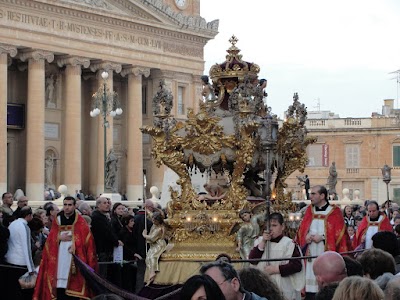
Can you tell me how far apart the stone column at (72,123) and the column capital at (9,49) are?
3759 millimetres

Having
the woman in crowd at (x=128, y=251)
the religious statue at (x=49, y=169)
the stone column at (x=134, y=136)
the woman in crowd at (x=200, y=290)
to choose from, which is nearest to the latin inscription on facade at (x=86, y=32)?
the stone column at (x=134, y=136)

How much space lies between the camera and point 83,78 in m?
52.2

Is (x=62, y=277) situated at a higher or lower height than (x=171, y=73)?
lower

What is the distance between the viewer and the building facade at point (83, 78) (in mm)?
45750

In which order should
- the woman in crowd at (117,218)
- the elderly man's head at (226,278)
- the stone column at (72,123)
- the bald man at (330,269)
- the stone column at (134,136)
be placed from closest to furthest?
the elderly man's head at (226,278) < the bald man at (330,269) < the woman in crowd at (117,218) < the stone column at (72,123) < the stone column at (134,136)

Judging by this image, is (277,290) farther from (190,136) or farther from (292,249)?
(190,136)

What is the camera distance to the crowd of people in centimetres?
633

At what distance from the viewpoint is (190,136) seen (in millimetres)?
13922

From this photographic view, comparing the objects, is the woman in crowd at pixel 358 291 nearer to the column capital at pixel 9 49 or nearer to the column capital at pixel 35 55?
the column capital at pixel 9 49

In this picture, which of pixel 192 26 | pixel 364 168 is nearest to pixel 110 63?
pixel 192 26

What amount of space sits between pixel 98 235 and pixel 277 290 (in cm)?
810

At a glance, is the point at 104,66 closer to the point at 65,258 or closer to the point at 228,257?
the point at 65,258

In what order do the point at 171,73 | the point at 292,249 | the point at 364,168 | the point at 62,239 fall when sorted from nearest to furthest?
Result: the point at 292,249
the point at 62,239
the point at 171,73
the point at 364,168

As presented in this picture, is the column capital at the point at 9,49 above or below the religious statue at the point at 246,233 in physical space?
above
